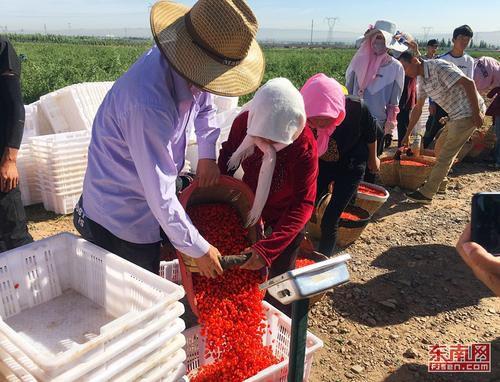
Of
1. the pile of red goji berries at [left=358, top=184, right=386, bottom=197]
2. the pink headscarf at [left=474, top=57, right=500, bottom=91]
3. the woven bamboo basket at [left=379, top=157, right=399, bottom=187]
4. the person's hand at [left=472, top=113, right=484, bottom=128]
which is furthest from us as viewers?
the pink headscarf at [left=474, top=57, right=500, bottom=91]

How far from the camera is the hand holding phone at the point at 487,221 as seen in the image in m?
1.65

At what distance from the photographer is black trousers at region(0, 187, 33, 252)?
2684 mm

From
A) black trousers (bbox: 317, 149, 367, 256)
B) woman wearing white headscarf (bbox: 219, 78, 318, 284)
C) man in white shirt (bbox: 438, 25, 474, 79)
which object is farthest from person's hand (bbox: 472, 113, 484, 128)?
woman wearing white headscarf (bbox: 219, 78, 318, 284)

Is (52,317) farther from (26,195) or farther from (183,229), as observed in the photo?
(26,195)

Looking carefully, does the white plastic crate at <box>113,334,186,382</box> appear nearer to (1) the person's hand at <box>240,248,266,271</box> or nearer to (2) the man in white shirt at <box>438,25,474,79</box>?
(1) the person's hand at <box>240,248,266,271</box>

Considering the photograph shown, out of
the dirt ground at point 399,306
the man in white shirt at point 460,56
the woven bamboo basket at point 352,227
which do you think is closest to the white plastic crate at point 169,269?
the dirt ground at point 399,306

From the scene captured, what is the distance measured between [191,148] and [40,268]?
10.8 ft

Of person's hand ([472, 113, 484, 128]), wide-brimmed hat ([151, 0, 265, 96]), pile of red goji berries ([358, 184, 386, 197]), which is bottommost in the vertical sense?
pile of red goji berries ([358, 184, 386, 197])

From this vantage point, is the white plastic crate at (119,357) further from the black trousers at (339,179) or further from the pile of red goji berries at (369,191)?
the pile of red goji berries at (369,191)

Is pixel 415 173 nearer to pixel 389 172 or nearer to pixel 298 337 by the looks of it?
pixel 389 172

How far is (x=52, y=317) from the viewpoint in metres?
1.76

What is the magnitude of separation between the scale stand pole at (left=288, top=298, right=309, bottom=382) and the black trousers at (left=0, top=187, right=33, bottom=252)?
6.84 feet

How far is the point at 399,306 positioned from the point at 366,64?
2.78m

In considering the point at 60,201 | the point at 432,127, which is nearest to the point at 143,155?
the point at 60,201
